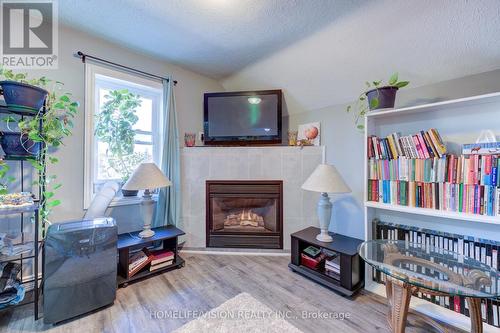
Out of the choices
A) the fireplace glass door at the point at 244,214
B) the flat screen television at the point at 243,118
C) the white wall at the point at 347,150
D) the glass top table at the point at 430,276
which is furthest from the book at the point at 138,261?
the white wall at the point at 347,150

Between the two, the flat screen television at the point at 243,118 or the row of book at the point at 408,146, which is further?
the flat screen television at the point at 243,118

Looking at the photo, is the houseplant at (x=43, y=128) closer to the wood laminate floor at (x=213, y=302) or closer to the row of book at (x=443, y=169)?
the wood laminate floor at (x=213, y=302)

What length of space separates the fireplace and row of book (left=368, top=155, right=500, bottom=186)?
1104 millimetres

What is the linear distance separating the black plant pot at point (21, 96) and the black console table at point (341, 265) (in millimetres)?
2436

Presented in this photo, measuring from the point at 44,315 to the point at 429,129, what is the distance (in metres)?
3.10

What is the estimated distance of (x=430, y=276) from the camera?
1236 millimetres

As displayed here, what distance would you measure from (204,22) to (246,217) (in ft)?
7.15

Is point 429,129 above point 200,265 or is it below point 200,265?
above

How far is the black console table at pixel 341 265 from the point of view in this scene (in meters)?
1.76

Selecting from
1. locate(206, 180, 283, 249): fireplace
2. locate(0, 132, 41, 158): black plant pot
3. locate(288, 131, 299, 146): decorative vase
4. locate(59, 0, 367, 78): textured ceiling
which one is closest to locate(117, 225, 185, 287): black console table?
locate(206, 180, 283, 249): fireplace

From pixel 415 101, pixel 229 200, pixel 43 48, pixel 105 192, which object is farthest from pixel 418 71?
pixel 43 48

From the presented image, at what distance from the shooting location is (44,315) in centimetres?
141

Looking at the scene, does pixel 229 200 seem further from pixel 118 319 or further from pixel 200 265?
pixel 118 319

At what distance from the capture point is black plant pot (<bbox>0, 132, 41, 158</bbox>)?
58.5 inches
